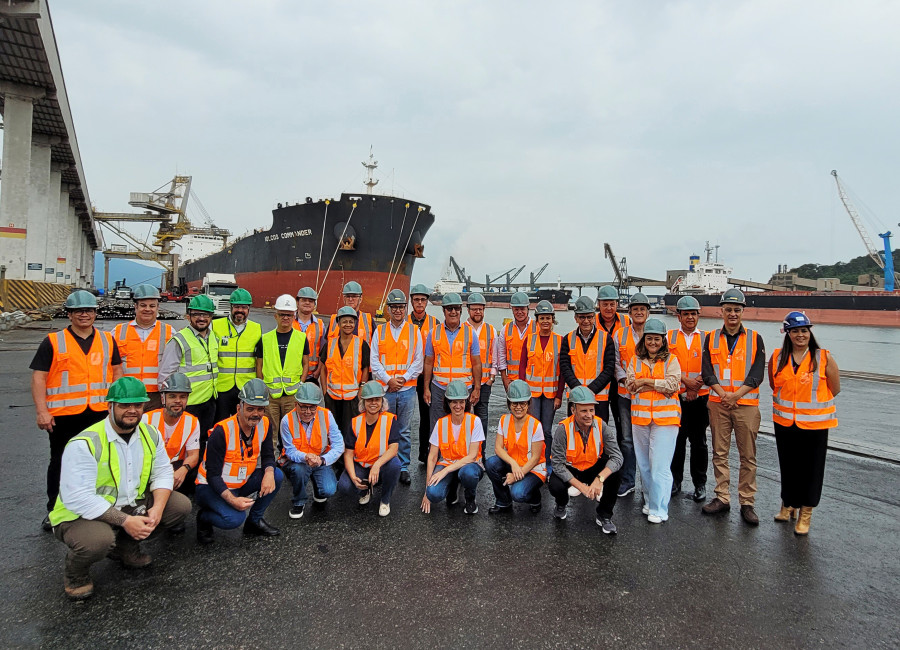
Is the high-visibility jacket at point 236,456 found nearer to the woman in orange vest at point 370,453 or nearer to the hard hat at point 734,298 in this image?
the woman in orange vest at point 370,453

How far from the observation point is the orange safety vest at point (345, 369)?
15.4ft

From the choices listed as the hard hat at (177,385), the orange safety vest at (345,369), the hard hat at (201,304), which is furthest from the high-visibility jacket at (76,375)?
the orange safety vest at (345,369)

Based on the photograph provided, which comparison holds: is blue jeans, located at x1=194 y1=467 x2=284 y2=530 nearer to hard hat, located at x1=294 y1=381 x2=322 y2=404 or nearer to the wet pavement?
the wet pavement

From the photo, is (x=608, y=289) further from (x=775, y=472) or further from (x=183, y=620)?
(x=183, y=620)

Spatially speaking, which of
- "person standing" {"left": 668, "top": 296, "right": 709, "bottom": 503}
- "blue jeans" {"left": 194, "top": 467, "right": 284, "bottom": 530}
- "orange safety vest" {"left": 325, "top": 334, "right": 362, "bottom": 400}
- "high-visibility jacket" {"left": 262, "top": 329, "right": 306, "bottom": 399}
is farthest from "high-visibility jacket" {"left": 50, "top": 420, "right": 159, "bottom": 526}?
"person standing" {"left": 668, "top": 296, "right": 709, "bottom": 503}

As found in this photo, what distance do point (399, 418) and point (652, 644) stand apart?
118 inches

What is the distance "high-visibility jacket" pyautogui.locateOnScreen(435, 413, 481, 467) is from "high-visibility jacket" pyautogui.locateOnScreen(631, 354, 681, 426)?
1.37 meters

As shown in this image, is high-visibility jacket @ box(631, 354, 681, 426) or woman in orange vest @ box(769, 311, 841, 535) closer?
woman in orange vest @ box(769, 311, 841, 535)

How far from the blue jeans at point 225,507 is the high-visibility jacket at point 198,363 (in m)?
1.02

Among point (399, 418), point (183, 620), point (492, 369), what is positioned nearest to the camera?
point (183, 620)

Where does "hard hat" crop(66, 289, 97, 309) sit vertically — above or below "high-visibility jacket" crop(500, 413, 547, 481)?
above

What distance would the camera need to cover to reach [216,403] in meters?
4.41

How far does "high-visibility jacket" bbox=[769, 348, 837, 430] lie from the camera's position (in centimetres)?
365

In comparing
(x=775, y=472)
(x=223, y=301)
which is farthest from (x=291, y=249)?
(x=775, y=472)
